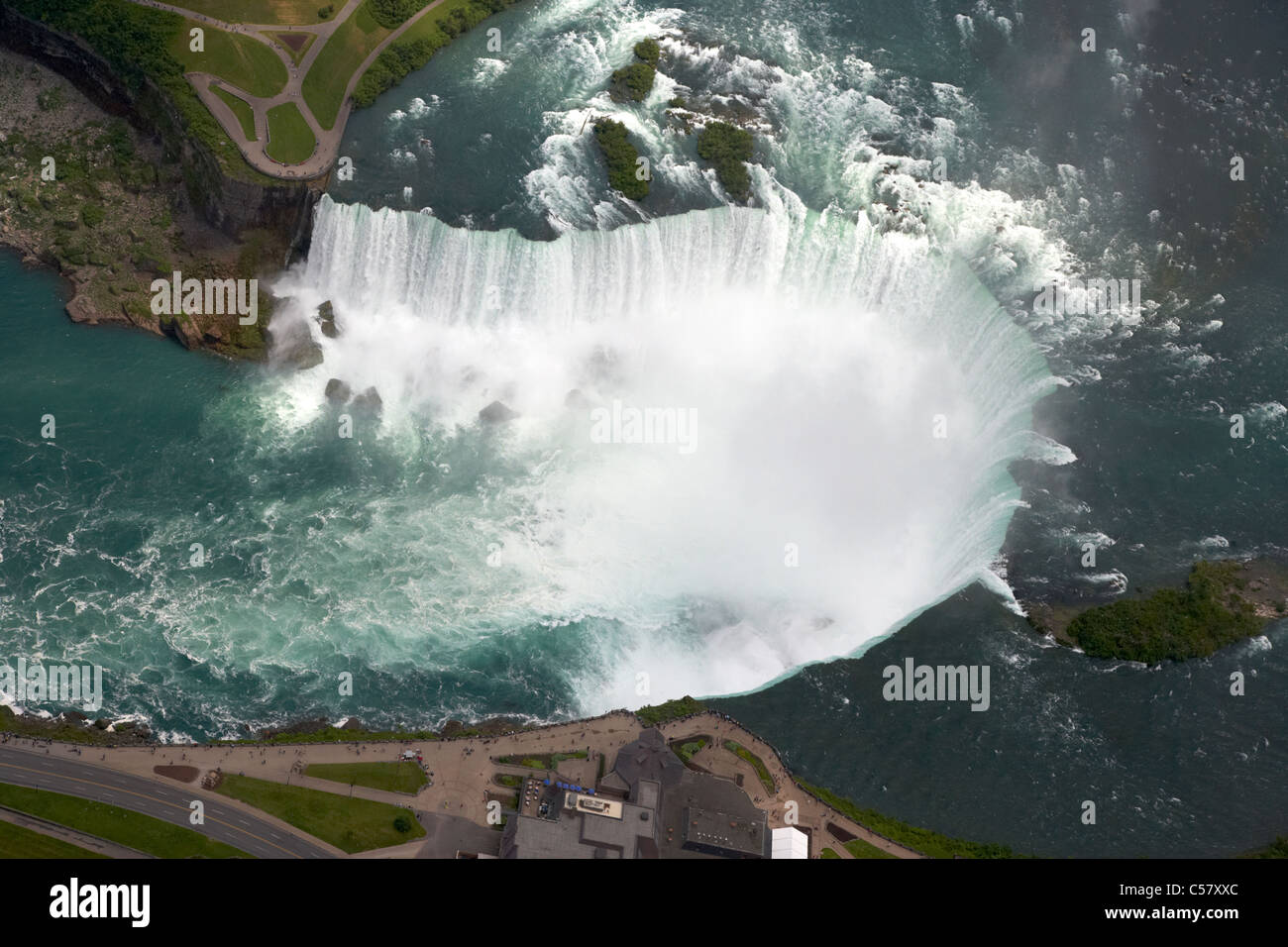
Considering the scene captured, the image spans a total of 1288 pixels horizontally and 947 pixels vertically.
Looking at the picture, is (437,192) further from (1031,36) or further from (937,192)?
(1031,36)

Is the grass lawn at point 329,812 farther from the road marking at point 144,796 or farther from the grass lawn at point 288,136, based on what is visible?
the grass lawn at point 288,136

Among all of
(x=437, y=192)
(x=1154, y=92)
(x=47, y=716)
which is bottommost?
(x=47, y=716)

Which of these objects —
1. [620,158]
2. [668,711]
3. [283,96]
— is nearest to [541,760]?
[668,711]

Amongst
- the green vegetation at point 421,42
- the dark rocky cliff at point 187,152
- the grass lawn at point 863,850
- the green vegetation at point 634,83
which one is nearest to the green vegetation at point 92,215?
the dark rocky cliff at point 187,152

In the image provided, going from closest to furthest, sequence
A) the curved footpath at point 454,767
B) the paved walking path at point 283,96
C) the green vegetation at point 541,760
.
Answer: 1. the curved footpath at point 454,767
2. the green vegetation at point 541,760
3. the paved walking path at point 283,96

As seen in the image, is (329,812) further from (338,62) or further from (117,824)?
(338,62)

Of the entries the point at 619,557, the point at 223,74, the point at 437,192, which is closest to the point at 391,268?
the point at 437,192
